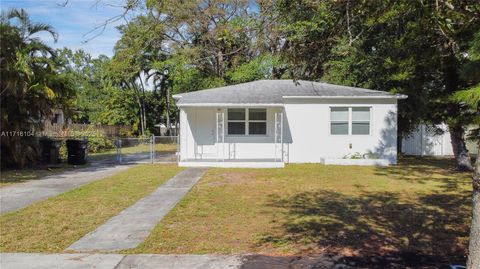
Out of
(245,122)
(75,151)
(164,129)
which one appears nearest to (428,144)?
(245,122)

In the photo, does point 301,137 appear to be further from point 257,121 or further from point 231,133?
point 231,133

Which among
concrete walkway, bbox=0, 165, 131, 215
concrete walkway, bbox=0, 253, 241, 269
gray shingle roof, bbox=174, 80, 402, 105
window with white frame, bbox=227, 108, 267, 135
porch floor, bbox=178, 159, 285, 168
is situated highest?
gray shingle roof, bbox=174, 80, 402, 105

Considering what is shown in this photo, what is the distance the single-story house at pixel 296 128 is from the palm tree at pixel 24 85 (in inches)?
210

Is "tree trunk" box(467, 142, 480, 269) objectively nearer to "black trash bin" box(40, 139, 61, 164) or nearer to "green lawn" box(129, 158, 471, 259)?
"green lawn" box(129, 158, 471, 259)

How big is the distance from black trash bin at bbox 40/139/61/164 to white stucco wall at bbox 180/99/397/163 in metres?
5.23

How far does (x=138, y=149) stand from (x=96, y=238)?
2212 cm

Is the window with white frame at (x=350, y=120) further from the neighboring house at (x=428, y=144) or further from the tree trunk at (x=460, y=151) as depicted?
the neighboring house at (x=428, y=144)

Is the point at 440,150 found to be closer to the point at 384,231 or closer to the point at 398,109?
the point at 398,109

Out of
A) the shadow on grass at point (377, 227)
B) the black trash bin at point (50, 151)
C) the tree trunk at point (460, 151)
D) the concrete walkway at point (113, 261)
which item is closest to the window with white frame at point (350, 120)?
the tree trunk at point (460, 151)

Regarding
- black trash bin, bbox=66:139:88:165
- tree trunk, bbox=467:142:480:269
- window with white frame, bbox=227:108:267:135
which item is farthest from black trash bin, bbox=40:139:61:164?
tree trunk, bbox=467:142:480:269

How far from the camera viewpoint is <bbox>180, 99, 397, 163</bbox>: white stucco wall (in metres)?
18.7

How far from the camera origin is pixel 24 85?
15.2 meters

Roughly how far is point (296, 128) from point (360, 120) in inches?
108

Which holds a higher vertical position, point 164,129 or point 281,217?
point 164,129
